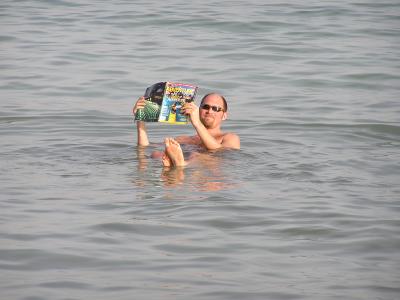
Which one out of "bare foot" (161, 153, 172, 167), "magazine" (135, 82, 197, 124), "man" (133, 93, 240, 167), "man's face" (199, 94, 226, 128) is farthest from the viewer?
"man's face" (199, 94, 226, 128)

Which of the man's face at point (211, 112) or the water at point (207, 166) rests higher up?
the man's face at point (211, 112)

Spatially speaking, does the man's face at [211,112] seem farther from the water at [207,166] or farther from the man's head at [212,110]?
the water at [207,166]

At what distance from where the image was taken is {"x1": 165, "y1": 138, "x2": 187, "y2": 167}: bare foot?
27.1ft

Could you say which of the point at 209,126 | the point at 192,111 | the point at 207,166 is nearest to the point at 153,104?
the point at 192,111

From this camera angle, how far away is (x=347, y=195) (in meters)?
7.63

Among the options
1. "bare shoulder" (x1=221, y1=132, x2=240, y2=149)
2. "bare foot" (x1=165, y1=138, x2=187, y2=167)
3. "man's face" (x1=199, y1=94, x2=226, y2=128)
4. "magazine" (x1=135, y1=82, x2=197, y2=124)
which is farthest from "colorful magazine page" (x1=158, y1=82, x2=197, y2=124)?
"bare shoulder" (x1=221, y1=132, x2=240, y2=149)

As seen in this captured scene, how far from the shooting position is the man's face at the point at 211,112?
9234 mm

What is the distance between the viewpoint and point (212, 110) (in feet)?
30.4

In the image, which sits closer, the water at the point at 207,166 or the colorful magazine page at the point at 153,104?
the water at the point at 207,166

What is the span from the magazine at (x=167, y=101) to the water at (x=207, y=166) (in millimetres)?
463

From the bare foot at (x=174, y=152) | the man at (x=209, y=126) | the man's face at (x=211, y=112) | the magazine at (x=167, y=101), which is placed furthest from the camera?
the man's face at (x=211, y=112)

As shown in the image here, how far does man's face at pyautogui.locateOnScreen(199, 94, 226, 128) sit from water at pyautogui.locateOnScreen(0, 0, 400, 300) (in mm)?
464

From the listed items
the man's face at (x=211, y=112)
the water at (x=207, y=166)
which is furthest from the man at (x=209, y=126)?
the water at (x=207, y=166)

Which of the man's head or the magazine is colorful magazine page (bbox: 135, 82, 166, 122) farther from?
the man's head
